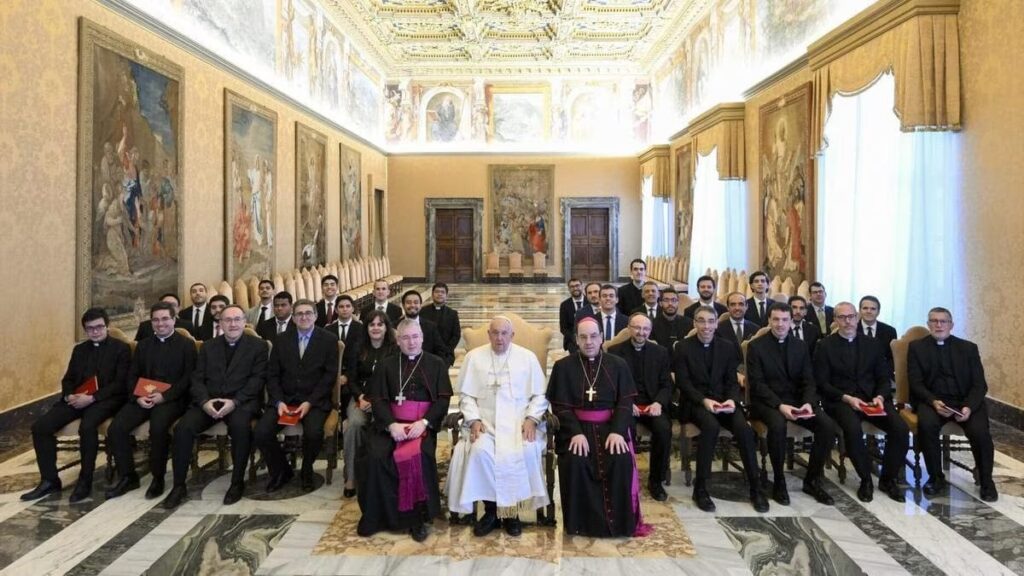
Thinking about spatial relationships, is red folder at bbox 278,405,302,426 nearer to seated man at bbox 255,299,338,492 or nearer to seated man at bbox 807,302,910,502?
seated man at bbox 255,299,338,492

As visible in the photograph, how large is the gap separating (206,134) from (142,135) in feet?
5.88

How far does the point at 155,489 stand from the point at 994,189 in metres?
8.01

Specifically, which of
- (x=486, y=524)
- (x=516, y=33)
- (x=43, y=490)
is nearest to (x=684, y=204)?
(x=516, y=33)

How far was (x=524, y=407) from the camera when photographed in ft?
15.2

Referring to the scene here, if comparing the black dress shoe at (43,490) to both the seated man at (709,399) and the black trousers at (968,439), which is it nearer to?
the seated man at (709,399)

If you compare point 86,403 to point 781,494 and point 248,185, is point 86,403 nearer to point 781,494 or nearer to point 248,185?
point 781,494

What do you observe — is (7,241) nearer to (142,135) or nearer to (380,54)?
(142,135)

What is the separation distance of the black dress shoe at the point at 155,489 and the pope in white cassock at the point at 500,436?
221 cm

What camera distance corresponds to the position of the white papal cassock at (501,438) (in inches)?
167

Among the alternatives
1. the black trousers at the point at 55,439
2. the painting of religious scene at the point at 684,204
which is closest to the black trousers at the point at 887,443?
the black trousers at the point at 55,439

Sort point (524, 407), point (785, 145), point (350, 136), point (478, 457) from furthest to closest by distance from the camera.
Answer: point (350, 136) → point (785, 145) → point (524, 407) → point (478, 457)

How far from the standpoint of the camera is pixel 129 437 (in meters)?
4.90

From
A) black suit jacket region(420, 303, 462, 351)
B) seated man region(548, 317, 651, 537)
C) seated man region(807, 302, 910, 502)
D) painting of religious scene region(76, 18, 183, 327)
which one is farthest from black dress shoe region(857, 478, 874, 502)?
painting of religious scene region(76, 18, 183, 327)

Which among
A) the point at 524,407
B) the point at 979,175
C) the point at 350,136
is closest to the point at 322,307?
the point at 524,407
